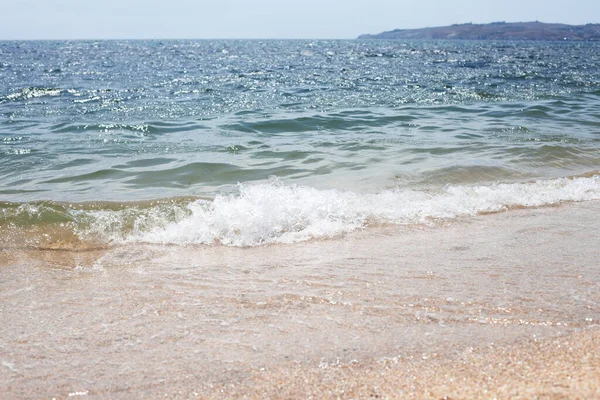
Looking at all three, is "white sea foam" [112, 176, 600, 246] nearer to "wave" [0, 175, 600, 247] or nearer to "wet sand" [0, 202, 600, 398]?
"wave" [0, 175, 600, 247]

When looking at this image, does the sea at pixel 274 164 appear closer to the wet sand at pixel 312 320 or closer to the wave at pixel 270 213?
the wave at pixel 270 213

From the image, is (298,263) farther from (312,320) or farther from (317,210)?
(317,210)

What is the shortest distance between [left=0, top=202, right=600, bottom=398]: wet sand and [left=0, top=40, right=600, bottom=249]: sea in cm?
67

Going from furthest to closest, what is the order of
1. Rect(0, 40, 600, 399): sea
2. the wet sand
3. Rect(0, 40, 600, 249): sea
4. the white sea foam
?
Rect(0, 40, 600, 249): sea, the white sea foam, Rect(0, 40, 600, 399): sea, the wet sand

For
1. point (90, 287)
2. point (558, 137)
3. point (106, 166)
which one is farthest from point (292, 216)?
point (558, 137)

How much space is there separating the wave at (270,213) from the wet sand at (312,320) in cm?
36

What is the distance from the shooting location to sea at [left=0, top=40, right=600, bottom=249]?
5.19m

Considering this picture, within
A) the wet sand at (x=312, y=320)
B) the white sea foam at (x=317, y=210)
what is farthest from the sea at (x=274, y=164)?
the wet sand at (x=312, y=320)

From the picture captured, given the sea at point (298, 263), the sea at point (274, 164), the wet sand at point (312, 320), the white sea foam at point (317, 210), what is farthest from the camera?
the sea at point (274, 164)

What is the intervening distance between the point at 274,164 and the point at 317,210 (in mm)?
3000

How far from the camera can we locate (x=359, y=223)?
200 inches

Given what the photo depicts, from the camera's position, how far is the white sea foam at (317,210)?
16.0ft

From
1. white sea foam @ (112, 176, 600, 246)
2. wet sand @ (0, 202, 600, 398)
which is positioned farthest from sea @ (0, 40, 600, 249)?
wet sand @ (0, 202, 600, 398)

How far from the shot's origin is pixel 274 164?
8133 mm
